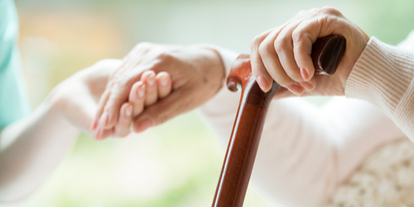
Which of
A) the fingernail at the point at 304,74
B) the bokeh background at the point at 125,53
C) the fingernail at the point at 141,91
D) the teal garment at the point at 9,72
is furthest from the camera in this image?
the bokeh background at the point at 125,53

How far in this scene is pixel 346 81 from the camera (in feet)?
1.22

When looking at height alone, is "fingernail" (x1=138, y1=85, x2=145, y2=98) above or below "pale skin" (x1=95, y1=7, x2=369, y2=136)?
below

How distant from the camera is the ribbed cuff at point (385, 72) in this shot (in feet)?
1.12

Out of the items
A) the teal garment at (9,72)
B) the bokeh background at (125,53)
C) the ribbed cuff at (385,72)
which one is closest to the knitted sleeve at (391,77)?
the ribbed cuff at (385,72)

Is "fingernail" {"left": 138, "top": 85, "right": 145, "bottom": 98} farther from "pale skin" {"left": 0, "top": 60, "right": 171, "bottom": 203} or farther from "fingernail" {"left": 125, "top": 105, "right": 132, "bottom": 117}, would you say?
"pale skin" {"left": 0, "top": 60, "right": 171, "bottom": 203}

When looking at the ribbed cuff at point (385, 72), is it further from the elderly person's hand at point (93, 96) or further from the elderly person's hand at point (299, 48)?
the elderly person's hand at point (93, 96)

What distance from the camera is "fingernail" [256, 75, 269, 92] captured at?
0.34 m

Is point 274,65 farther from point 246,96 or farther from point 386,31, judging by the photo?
point 386,31

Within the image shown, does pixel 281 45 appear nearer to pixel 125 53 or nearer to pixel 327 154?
pixel 327 154

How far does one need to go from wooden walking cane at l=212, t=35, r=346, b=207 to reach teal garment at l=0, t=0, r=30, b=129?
0.68 metres

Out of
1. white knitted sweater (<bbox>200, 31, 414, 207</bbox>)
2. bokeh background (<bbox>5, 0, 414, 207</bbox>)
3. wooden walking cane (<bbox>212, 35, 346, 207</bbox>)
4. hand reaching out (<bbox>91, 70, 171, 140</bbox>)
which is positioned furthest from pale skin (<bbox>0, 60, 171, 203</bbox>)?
bokeh background (<bbox>5, 0, 414, 207</bbox>)

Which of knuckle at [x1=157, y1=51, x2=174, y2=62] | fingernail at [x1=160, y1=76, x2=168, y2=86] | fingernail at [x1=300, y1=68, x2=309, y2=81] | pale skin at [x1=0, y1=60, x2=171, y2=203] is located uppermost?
fingernail at [x1=300, y1=68, x2=309, y2=81]

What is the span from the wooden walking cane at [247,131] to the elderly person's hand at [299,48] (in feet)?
0.03

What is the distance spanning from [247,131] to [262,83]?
5 centimetres
